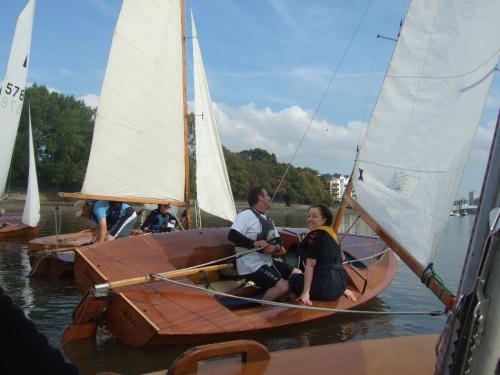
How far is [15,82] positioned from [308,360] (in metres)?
13.2

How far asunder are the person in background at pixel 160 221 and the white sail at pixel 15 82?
473 centimetres

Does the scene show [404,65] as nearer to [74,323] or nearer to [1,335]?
[1,335]

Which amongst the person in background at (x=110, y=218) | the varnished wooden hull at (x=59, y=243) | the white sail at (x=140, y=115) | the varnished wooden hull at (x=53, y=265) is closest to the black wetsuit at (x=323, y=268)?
the person in background at (x=110, y=218)

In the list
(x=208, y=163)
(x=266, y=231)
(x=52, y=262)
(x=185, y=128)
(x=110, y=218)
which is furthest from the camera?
(x=208, y=163)

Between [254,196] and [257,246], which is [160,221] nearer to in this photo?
[254,196]

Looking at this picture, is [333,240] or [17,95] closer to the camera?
[333,240]

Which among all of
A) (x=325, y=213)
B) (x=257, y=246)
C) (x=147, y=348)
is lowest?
(x=147, y=348)

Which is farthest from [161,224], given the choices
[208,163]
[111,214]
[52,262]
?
[52,262]

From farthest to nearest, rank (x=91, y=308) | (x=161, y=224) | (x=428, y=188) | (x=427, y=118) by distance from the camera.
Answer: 1. (x=161, y=224)
2. (x=91, y=308)
3. (x=427, y=118)
4. (x=428, y=188)

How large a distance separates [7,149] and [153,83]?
5.01 metres

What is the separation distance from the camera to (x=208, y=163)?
10.3 metres

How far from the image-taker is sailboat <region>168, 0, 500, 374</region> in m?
1.20

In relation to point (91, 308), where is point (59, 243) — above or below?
below

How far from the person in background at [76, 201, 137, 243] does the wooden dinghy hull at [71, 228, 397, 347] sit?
224 centimetres
